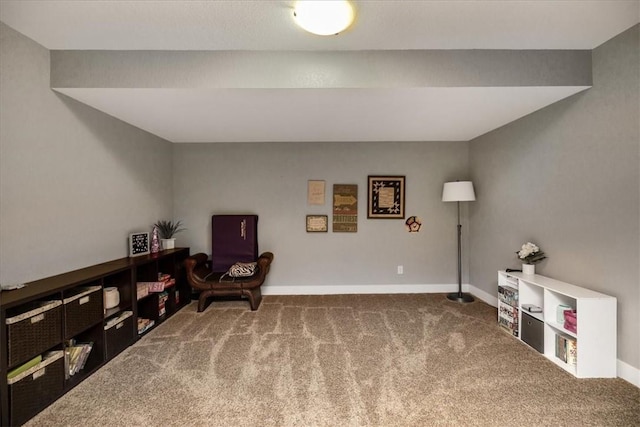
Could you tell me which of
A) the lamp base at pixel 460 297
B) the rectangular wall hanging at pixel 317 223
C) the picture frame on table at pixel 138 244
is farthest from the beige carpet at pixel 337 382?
Result: the rectangular wall hanging at pixel 317 223

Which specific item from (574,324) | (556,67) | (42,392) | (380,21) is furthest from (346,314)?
(556,67)

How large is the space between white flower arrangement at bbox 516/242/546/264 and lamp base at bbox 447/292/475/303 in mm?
1041

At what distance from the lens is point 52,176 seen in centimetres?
202

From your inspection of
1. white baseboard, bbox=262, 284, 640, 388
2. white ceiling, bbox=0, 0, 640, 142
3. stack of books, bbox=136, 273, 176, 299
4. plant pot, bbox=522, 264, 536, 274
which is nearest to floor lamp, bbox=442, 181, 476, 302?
white baseboard, bbox=262, 284, 640, 388

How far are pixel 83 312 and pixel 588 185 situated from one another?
3.93 meters

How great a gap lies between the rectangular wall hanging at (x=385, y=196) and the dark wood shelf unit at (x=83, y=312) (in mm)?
2643

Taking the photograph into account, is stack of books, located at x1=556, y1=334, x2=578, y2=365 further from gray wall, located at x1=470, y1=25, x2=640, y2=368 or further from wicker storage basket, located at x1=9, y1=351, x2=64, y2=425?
wicker storage basket, located at x1=9, y1=351, x2=64, y2=425

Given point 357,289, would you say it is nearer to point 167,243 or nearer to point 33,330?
point 167,243

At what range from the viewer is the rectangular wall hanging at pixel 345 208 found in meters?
3.76

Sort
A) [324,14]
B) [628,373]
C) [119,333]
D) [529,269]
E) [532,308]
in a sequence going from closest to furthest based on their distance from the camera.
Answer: [324,14]
[628,373]
[119,333]
[532,308]
[529,269]

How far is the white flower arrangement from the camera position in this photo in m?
2.52

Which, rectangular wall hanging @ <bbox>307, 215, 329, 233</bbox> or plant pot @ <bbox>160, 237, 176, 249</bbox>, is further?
rectangular wall hanging @ <bbox>307, 215, 329, 233</bbox>

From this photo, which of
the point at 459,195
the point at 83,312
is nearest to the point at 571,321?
the point at 459,195

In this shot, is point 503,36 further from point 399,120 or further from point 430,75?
point 399,120
